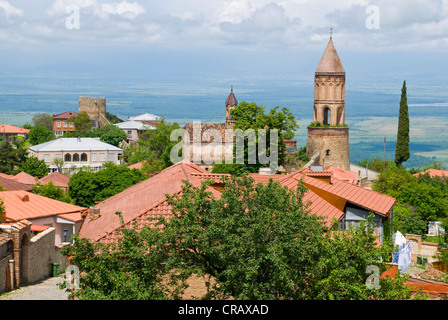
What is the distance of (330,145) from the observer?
61844 millimetres

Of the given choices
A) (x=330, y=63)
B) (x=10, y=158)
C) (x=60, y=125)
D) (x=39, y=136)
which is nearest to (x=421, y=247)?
(x=330, y=63)

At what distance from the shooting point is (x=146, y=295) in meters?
11.6

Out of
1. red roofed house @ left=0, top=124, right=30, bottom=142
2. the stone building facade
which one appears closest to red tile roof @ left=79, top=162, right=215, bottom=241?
the stone building facade

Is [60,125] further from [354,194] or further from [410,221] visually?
[354,194]

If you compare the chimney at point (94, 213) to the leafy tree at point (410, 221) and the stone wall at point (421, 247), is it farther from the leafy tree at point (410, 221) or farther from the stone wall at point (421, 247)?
the leafy tree at point (410, 221)

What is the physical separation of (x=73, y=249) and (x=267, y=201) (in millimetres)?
3627

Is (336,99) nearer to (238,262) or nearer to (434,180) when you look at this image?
(434,180)

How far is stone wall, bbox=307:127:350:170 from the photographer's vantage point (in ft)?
202

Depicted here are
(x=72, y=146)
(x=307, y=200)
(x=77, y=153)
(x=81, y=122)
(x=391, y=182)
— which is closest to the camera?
(x=307, y=200)

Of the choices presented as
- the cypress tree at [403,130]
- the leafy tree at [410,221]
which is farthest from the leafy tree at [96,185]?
the cypress tree at [403,130]

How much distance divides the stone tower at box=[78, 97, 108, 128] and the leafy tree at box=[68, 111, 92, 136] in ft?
29.6

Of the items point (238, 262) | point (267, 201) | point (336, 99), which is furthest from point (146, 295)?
point (336, 99)

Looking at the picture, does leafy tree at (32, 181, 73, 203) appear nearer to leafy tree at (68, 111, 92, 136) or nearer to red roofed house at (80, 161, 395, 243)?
red roofed house at (80, 161, 395, 243)

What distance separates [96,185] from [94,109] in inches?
3717
